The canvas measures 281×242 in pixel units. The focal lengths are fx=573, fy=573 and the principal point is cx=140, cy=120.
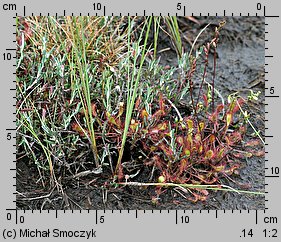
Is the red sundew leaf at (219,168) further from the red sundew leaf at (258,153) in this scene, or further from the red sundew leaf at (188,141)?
the red sundew leaf at (258,153)

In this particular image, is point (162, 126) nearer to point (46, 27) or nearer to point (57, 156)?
point (57, 156)

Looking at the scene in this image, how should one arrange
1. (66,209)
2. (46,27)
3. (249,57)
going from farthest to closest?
(249,57), (46,27), (66,209)

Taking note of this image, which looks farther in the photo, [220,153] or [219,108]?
[219,108]

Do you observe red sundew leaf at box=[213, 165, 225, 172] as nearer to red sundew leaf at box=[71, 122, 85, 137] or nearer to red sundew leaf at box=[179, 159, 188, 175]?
red sundew leaf at box=[179, 159, 188, 175]

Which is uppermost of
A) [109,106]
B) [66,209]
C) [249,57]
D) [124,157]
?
[249,57]

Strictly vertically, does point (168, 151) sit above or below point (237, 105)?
below

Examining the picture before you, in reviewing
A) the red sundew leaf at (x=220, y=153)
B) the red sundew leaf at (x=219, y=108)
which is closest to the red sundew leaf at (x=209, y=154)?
the red sundew leaf at (x=220, y=153)

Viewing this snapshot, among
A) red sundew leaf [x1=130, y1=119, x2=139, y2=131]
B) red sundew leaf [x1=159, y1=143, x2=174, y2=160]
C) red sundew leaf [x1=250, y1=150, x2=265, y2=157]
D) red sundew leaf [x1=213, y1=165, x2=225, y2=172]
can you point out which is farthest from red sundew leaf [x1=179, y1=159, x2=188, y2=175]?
red sundew leaf [x1=250, y1=150, x2=265, y2=157]

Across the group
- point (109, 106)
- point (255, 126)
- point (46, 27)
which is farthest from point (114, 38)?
point (255, 126)

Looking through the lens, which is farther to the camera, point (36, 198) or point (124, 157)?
point (124, 157)

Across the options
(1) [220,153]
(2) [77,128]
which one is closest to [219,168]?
(1) [220,153]

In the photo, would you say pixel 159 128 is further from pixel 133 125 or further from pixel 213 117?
pixel 213 117
